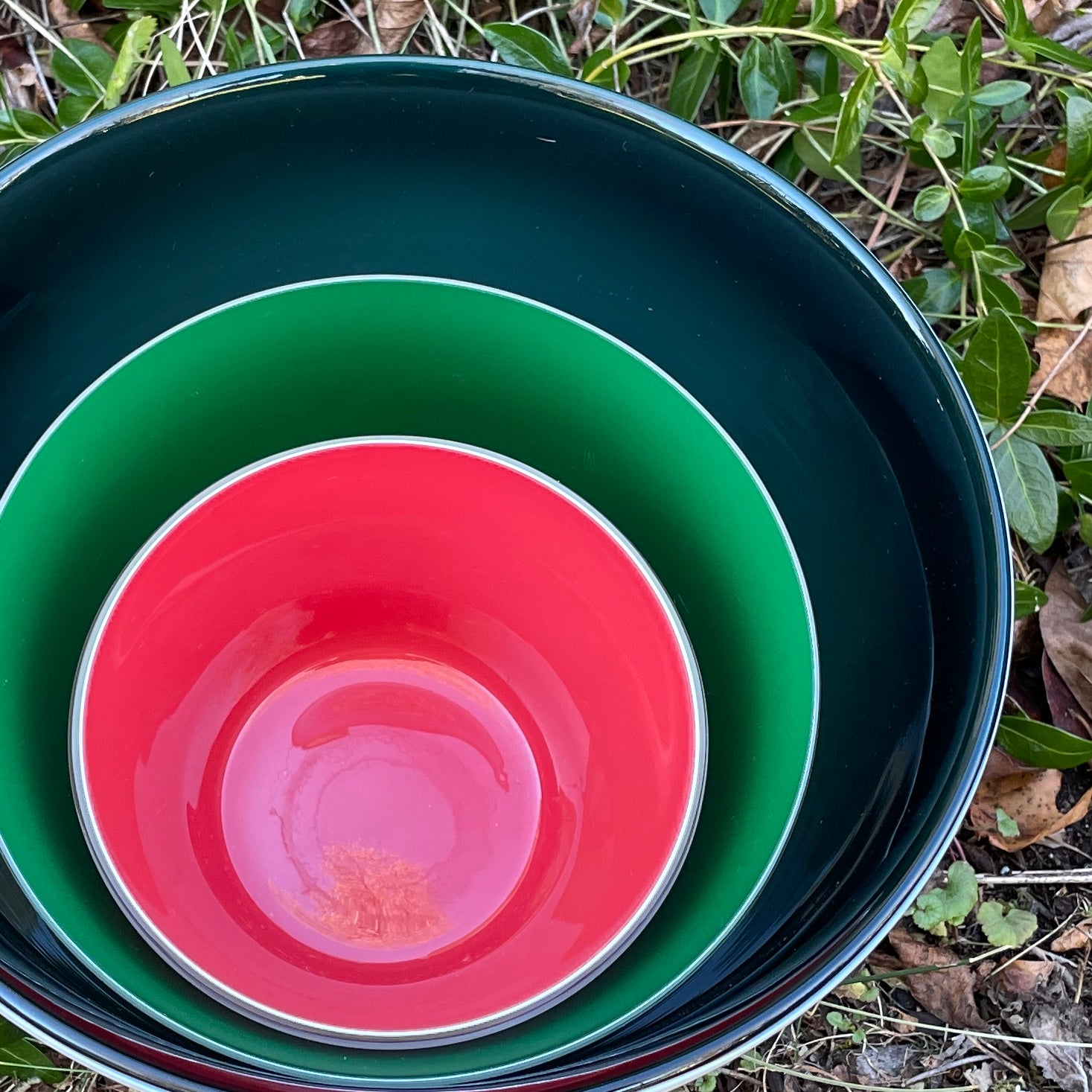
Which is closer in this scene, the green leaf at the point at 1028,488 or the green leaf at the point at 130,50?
the green leaf at the point at 130,50

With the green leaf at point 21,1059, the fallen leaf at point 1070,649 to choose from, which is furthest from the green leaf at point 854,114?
the green leaf at point 21,1059

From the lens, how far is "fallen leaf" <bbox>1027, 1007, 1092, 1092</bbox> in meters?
1.03

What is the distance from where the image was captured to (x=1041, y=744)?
3.20 feet

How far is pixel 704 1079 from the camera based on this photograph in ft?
3.24

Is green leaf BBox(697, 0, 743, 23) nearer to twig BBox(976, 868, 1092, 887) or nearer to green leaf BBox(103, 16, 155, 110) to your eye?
green leaf BBox(103, 16, 155, 110)

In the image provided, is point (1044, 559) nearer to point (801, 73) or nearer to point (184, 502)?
point (801, 73)

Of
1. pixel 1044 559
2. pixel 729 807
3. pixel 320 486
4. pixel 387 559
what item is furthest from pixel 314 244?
pixel 1044 559

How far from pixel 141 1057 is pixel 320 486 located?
45 centimetres

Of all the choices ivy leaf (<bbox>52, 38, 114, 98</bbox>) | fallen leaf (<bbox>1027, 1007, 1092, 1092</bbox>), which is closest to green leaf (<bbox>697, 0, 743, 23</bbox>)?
ivy leaf (<bbox>52, 38, 114, 98</bbox>)

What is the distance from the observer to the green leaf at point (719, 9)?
91cm

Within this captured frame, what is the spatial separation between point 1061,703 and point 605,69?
0.77 metres

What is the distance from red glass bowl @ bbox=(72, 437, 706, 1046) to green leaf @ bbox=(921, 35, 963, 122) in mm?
485

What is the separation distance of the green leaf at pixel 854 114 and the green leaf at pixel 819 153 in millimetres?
79

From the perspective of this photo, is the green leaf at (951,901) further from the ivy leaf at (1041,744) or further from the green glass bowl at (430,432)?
the green glass bowl at (430,432)
